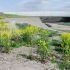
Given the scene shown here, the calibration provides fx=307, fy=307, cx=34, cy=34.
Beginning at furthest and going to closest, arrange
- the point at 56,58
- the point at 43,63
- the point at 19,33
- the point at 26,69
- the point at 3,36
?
the point at 19,33 < the point at 3,36 < the point at 56,58 < the point at 43,63 < the point at 26,69

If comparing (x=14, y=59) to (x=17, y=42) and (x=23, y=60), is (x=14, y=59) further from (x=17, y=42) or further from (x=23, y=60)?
(x=17, y=42)

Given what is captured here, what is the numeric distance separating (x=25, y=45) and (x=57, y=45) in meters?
1.69

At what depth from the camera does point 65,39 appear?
13.0 m

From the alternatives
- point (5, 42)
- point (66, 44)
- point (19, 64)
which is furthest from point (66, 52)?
point (5, 42)

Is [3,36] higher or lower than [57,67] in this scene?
higher

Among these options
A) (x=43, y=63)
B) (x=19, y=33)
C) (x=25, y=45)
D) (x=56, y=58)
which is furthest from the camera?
(x=19, y=33)

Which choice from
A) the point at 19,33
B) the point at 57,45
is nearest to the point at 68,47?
the point at 57,45

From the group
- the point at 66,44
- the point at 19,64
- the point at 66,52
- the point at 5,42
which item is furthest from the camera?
the point at 5,42

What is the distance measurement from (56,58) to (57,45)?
3.20 meters

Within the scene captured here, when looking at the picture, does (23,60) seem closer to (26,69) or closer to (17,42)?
(26,69)

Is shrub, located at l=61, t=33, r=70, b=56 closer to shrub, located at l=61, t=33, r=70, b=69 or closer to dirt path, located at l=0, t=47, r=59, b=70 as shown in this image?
shrub, located at l=61, t=33, r=70, b=69

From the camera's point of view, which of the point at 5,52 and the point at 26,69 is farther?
the point at 5,52

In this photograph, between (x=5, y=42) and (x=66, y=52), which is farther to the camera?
(x=5, y=42)

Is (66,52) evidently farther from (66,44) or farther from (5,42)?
(5,42)
